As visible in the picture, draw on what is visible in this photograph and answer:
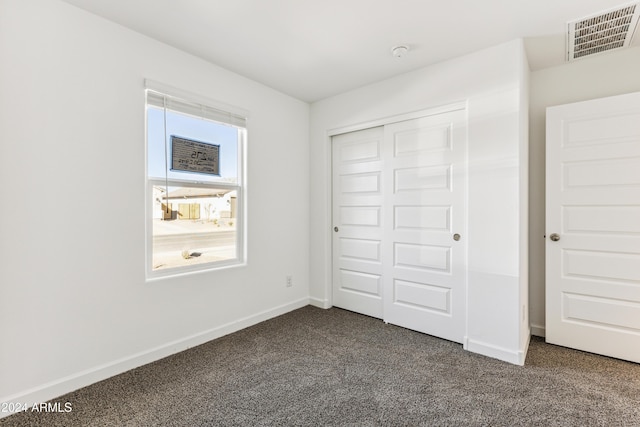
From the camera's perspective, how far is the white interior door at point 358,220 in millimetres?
3270

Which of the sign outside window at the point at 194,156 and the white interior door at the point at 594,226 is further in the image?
the sign outside window at the point at 194,156

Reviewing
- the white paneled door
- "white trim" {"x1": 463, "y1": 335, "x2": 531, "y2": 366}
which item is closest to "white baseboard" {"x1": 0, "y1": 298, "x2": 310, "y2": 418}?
the white paneled door

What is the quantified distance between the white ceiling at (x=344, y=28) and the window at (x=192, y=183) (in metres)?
0.48

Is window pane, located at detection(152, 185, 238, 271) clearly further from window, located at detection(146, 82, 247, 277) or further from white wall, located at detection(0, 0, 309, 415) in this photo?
white wall, located at detection(0, 0, 309, 415)

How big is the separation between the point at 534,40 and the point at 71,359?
4110mm

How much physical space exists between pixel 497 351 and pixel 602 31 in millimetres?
2581

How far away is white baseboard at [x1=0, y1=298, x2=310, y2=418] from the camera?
1.81 m

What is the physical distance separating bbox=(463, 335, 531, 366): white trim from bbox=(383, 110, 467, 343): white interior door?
0.13m

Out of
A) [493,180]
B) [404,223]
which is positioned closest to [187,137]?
[404,223]

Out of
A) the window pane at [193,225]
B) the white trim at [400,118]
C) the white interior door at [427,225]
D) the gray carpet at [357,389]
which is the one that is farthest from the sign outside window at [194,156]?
the white interior door at [427,225]

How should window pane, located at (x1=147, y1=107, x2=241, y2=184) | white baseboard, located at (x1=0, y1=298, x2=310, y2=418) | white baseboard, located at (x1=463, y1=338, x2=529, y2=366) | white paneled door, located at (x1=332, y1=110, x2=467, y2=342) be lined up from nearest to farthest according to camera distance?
white baseboard, located at (x1=0, y1=298, x2=310, y2=418)
white baseboard, located at (x1=463, y1=338, x2=529, y2=366)
window pane, located at (x1=147, y1=107, x2=241, y2=184)
white paneled door, located at (x1=332, y1=110, x2=467, y2=342)

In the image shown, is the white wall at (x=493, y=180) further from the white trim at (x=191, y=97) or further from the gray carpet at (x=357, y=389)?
the white trim at (x=191, y=97)

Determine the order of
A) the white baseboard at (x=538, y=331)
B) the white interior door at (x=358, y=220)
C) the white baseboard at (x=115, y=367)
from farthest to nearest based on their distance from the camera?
the white interior door at (x=358, y=220) < the white baseboard at (x=538, y=331) < the white baseboard at (x=115, y=367)

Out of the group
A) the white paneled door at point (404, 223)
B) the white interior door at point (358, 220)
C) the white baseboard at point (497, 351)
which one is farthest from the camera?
the white interior door at point (358, 220)
